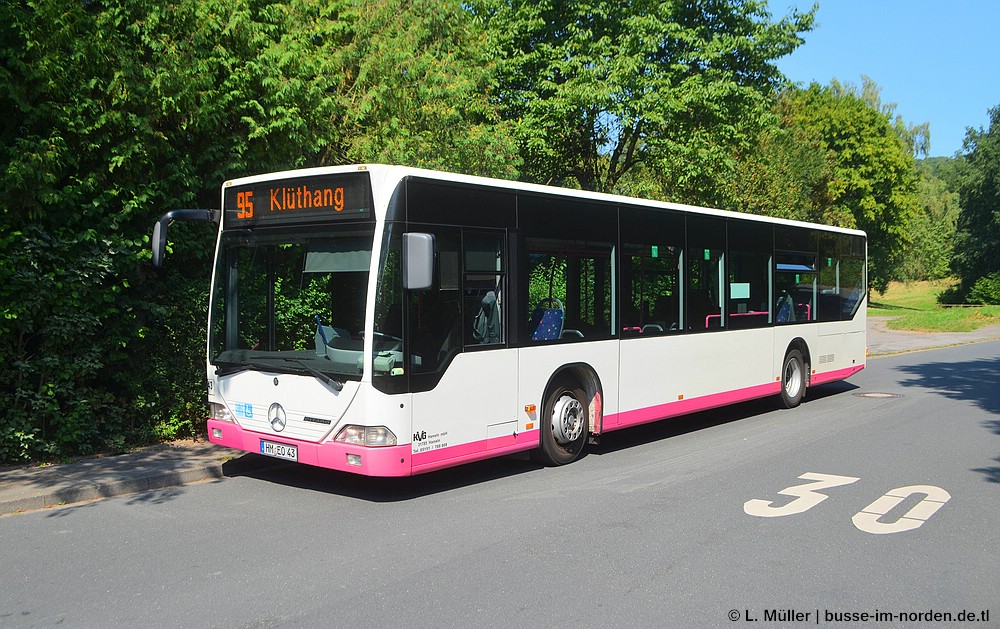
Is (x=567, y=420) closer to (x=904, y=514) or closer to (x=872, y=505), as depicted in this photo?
(x=872, y=505)

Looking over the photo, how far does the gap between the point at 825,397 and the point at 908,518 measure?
348 inches

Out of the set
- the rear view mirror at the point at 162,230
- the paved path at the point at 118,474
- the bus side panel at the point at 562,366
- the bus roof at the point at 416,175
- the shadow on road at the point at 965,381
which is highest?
the bus roof at the point at 416,175

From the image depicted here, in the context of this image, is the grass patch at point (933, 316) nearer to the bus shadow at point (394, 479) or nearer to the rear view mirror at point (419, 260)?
the bus shadow at point (394, 479)

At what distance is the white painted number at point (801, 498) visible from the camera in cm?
719

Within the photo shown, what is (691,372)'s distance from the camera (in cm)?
1114

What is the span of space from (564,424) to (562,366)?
1.97ft

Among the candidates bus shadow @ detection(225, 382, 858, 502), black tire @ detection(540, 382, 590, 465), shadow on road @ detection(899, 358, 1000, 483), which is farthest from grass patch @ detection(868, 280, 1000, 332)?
black tire @ detection(540, 382, 590, 465)

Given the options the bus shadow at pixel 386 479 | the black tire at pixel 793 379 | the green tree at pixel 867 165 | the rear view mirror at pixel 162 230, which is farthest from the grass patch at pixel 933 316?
the rear view mirror at pixel 162 230

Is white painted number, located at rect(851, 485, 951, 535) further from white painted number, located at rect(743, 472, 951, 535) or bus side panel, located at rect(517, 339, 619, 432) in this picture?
bus side panel, located at rect(517, 339, 619, 432)

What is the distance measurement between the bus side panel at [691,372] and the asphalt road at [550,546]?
0.73m

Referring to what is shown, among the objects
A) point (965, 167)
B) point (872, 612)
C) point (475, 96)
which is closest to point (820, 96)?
point (965, 167)

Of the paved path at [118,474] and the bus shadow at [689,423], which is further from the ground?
the paved path at [118,474]

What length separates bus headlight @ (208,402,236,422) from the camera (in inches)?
326

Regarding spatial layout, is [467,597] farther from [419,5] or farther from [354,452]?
[419,5]
